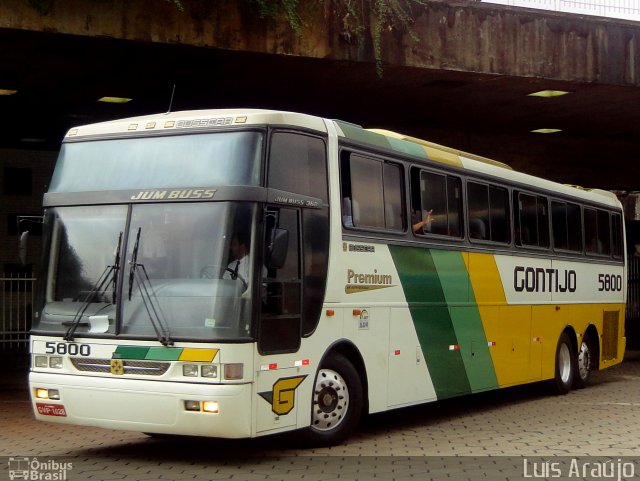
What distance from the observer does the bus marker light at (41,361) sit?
388 inches

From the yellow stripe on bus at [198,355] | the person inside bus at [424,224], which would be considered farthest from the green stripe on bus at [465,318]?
the yellow stripe on bus at [198,355]

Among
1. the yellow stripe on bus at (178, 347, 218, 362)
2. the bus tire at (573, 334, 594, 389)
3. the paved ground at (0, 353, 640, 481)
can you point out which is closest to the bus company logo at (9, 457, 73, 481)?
the paved ground at (0, 353, 640, 481)

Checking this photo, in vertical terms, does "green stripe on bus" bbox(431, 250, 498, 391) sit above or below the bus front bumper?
above

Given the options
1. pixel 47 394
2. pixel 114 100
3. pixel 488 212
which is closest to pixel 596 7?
pixel 488 212

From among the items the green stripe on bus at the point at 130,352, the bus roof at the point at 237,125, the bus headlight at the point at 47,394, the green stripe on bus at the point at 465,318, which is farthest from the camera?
the green stripe on bus at the point at 465,318

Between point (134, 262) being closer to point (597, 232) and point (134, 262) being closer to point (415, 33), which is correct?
point (415, 33)

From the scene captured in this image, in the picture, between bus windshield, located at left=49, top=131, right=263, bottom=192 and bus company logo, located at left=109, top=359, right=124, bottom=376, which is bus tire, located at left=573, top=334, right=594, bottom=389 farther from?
bus company logo, located at left=109, top=359, right=124, bottom=376

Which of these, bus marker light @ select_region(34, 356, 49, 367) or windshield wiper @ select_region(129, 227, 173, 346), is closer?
windshield wiper @ select_region(129, 227, 173, 346)

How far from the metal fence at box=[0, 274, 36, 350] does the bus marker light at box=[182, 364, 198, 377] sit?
11977 mm

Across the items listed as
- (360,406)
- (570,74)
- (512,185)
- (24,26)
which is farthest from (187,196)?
(570,74)

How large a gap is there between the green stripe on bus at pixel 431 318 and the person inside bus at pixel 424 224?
241 millimetres

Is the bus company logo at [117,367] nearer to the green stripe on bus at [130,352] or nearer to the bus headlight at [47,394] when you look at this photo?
the green stripe on bus at [130,352]

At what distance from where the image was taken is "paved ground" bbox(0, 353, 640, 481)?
359 inches

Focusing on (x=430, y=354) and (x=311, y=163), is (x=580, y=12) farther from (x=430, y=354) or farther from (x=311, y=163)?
(x=311, y=163)
